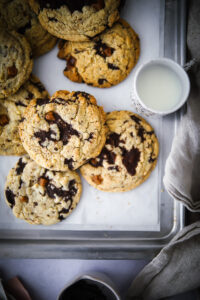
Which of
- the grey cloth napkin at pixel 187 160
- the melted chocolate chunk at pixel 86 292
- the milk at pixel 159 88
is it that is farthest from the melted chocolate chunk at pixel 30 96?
the melted chocolate chunk at pixel 86 292

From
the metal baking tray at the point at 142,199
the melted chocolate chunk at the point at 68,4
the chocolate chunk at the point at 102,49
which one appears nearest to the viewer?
the melted chocolate chunk at the point at 68,4

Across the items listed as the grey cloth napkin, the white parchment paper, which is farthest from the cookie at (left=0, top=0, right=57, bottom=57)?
the grey cloth napkin

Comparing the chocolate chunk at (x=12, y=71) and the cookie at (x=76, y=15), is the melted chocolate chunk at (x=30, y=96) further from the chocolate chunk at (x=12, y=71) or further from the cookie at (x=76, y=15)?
the cookie at (x=76, y=15)

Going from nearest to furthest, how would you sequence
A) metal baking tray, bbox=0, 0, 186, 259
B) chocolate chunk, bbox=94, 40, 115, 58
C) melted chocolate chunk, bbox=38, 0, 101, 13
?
1. melted chocolate chunk, bbox=38, 0, 101, 13
2. chocolate chunk, bbox=94, 40, 115, 58
3. metal baking tray, bbox=0, 0, 186, 259

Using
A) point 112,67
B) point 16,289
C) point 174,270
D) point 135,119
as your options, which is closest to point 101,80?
point 112,67

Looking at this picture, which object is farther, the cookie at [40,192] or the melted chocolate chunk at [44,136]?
the cookie at [40,192]

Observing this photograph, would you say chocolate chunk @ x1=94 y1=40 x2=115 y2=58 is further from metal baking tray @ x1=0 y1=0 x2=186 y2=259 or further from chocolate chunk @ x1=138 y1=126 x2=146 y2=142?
chocolate chunk @ x1=138 y1=126 x2=146 y2=142
